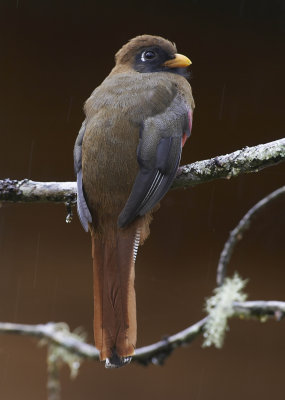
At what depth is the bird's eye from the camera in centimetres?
243

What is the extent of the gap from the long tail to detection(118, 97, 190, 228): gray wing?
0.06 metres

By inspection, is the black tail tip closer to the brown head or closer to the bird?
the bird

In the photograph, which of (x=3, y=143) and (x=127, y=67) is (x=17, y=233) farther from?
(x=127, y=67)

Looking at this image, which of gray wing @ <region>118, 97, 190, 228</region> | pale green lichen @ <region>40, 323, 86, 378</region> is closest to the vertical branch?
pale green lichen @ <region>40, 323, 86, 378</region>

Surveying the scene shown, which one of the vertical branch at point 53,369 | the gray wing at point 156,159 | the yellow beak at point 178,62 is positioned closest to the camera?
the gray wing at point 156,159

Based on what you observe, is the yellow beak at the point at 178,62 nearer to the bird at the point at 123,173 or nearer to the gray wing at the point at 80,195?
the bird at the point at 123,173

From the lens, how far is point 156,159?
79.4 inches

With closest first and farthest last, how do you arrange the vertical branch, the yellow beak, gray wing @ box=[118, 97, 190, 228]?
gray wing @ box=[118, 97, 190, 228], the vertical branch, the yellow beak

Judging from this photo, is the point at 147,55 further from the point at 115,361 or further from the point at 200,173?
the point at 115,361

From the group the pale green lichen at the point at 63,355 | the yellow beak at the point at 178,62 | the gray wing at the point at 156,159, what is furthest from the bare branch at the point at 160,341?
the yellow beak at the point at 178,62

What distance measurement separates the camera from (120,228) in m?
1.92

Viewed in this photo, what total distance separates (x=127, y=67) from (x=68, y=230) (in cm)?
63

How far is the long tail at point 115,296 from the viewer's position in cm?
178

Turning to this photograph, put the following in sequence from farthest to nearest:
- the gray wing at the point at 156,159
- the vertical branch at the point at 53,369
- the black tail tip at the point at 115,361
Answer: the vertical branch at the point at 53,369 → the gray wing at the point at 156,159 → the black tail tip at the point at 115,361
